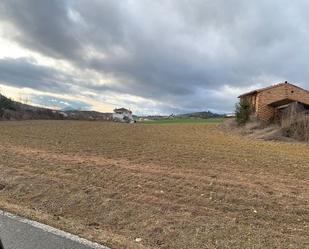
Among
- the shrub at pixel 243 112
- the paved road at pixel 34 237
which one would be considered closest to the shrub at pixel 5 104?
the shrub at pixel 243 112

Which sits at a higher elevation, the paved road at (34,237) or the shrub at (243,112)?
the shrub at (243,112)

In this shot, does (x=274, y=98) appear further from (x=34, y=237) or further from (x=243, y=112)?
(x=34, y=237)

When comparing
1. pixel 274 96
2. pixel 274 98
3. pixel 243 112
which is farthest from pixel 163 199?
pixel 274 96

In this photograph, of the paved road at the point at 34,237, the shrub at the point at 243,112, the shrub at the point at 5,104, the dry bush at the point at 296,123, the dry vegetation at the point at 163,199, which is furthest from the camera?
the shrub at the point at 5,104

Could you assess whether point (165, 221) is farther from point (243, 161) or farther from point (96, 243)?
point (243, 161)

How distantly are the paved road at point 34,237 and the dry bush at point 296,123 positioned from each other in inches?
902

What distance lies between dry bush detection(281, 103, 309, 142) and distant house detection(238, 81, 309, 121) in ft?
20.4

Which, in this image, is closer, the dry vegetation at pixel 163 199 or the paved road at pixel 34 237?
the paved road at pixel 34 237

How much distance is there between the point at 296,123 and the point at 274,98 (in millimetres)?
11879

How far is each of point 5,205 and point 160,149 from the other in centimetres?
938

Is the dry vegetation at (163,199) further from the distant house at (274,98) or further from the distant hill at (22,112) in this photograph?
the distant hill at (22,112)

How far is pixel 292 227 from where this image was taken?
7.00 m

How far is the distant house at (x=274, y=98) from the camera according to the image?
3825 cm

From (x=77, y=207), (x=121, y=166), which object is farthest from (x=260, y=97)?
(x=77, y=207)
